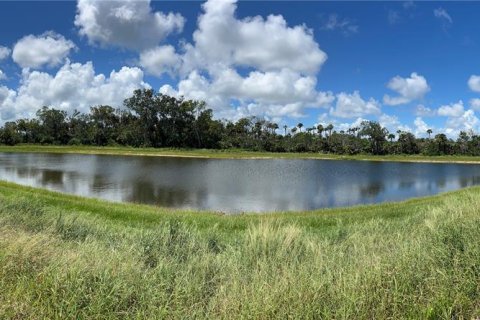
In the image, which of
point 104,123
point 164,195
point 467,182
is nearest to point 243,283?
point 164,195

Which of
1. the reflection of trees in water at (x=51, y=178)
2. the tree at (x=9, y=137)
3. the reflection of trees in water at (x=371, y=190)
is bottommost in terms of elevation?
the reflection of trees in water at (x=371, y=190)

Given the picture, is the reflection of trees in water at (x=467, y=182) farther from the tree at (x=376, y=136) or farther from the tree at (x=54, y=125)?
the tree at (x=54, y=125)

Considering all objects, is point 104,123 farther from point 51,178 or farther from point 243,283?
point 243,283

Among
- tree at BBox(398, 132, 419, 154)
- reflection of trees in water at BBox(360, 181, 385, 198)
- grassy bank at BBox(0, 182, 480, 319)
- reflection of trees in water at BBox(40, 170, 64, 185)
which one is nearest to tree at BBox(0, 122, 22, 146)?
reflection of trees in water at BBox(40, 170, 64, 185)

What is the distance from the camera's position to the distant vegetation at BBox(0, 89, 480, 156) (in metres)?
130

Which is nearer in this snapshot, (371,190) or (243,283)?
(243,283)

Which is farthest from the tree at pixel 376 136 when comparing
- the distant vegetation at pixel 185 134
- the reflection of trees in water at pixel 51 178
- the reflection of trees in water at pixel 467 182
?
the reflection of trees in water at pixel 51 178

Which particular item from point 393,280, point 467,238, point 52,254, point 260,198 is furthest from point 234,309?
point 260,198

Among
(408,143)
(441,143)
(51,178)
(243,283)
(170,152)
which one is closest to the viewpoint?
(243,283)

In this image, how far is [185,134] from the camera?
130 meters

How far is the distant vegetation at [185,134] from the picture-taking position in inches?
5118

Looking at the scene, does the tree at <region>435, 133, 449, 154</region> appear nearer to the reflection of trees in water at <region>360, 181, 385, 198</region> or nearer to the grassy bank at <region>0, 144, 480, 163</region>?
the grassy bank at <region>0, 144, 480, 163</region>

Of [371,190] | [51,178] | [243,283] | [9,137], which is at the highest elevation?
[9,137]

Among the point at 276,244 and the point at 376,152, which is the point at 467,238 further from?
the point at 376,152
